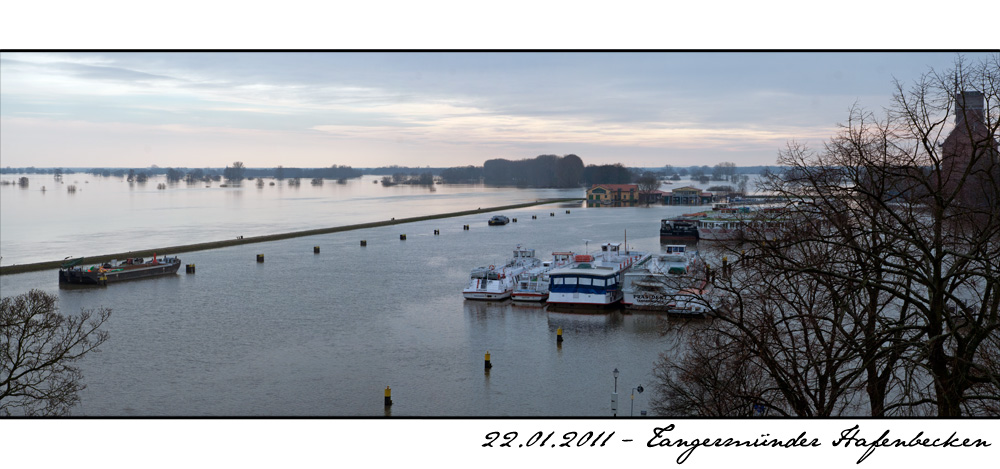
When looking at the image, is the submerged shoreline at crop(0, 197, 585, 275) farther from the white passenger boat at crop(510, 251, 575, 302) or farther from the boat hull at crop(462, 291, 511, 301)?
the white passenger boat at crop(510, 251, 575, 302)

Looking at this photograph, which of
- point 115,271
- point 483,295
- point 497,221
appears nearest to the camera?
point 483,295

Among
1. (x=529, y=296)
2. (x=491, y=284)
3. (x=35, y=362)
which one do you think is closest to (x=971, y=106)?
(x=35, y=362)

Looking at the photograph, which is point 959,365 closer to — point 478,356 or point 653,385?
point 653,385

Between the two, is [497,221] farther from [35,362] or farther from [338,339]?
[35,362]

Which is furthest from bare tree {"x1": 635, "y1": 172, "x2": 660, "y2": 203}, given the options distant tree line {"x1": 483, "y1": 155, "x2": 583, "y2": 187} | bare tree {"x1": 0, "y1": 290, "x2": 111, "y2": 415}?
bare tree {"x1": 0, "y1": 290, "x2": 111, "y2": 415}
